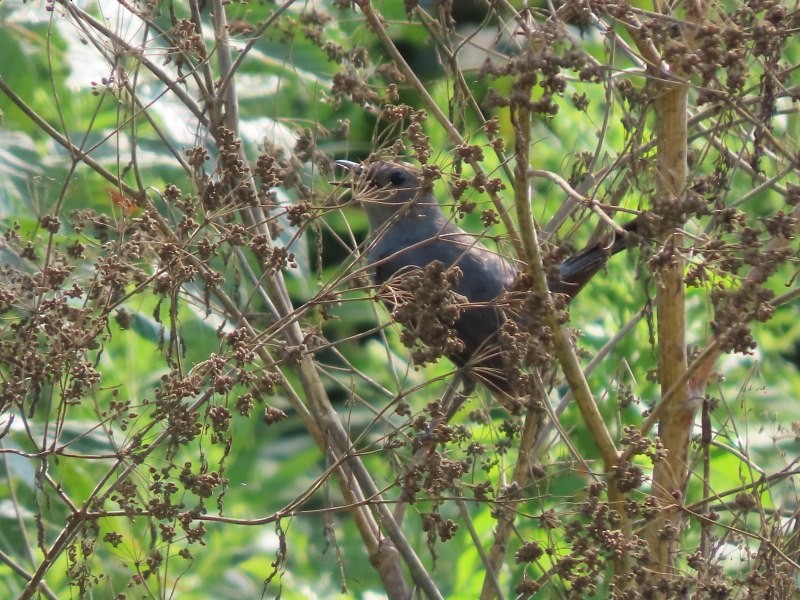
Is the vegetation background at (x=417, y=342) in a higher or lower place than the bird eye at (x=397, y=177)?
lower

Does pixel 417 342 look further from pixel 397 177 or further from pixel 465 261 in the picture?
pixel 465 261

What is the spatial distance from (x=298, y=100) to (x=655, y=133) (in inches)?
133

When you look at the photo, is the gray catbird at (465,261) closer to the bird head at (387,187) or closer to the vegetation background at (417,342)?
the bird head at (387,187)

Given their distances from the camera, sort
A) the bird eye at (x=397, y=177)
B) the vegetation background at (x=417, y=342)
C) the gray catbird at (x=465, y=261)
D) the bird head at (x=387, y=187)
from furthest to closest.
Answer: the bird eye at (x=397, y=177) < the gray catbird at (x=465, y=261) < the bird head at (x=387, y=187) < the vegetation background at (x=417, y=342)

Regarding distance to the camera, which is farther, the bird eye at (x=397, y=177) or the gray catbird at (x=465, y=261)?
the bird eye at (x=397, y=177)

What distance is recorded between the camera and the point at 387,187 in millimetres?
2770

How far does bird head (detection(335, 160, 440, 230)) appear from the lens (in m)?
2.40

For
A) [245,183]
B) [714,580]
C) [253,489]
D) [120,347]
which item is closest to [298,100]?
[120,347]

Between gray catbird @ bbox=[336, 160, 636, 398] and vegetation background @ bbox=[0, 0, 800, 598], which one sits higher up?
gray catbird @ bbox=[336, 160, 636, 398]

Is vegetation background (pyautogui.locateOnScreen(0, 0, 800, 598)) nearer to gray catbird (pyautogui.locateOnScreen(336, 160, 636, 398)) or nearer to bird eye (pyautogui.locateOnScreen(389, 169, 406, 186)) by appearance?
gray catbird (pyautogui.locateOnScreen(336, 160, 636, 398))

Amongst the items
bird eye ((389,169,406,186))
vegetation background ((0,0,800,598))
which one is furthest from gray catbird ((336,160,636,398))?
vegetation background ((0,0,800,598))

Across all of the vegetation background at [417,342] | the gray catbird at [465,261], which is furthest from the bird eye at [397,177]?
the vegetation background at [417,342]

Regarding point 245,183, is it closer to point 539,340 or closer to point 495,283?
point 539,340

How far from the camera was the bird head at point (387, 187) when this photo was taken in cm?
240
